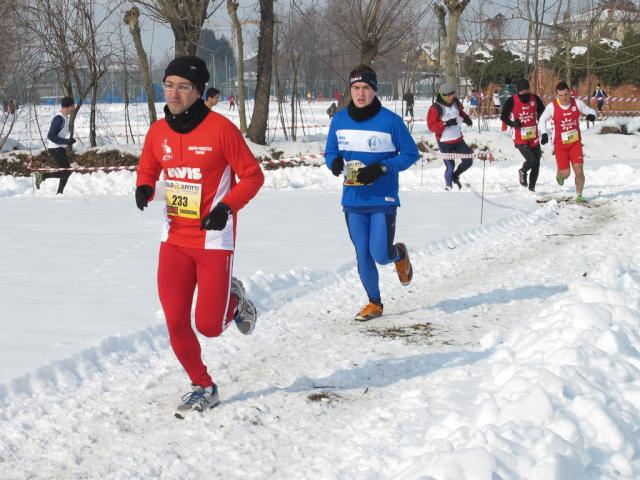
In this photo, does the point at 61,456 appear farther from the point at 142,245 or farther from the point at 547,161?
the point at 547,161

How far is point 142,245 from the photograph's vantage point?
9867 mm

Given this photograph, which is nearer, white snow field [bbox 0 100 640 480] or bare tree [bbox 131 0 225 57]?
white snow field [bbox 0 100 640 480]

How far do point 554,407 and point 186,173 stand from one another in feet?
6.92

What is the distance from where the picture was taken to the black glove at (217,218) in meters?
4.19

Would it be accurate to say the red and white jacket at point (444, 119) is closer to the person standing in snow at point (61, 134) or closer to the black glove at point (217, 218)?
the person standing in snow at point (61, 134)

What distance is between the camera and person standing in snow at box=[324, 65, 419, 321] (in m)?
6.09

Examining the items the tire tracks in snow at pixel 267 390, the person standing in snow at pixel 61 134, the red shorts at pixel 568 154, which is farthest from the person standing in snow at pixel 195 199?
the person standing in snow at pixel 61 134

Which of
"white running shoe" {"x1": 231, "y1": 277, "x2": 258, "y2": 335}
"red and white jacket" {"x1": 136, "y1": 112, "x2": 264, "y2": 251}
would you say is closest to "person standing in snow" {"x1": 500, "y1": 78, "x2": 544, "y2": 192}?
"white running shoe" {"x1": 231, "y1": 277, "x2": 258, "y2": 335}

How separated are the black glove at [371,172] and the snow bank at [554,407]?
1.36 m

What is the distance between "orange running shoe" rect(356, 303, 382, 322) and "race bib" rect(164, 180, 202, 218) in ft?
7.75

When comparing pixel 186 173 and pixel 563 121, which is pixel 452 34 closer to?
pixel 563 121

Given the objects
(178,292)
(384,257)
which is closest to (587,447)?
(178,292)

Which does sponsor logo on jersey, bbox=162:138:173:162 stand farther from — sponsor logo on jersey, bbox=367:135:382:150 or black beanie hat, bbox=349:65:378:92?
sponsor logo on jersey, bbox=367:135:382:150

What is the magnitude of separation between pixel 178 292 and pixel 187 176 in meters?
0.59
